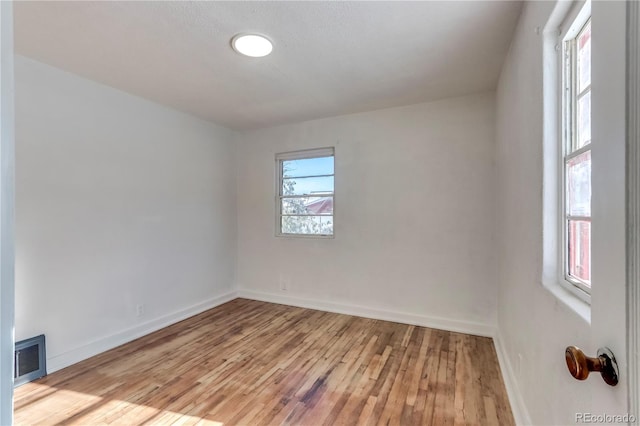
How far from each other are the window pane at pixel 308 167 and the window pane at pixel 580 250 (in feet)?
8.95

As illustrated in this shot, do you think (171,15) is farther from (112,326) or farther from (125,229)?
(112,326)

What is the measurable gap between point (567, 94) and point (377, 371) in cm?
212

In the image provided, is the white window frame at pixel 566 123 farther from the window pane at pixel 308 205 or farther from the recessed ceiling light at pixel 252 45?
the window pane at pixel 308 205

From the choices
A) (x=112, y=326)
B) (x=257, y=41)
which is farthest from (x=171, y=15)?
(x=112, y=326)

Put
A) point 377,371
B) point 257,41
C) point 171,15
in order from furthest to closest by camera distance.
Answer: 1. point 377,371
2. point 257,41
3. point 171,15

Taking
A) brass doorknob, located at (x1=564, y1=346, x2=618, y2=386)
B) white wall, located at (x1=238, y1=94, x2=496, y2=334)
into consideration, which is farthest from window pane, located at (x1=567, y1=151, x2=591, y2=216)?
white wall, located at (x1=238, y1=94, x2=496, y2=334)

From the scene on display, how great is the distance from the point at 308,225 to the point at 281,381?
6.75ft

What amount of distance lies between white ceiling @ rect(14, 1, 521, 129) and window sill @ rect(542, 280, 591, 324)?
5.00ft

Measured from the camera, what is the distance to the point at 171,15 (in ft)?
5.50

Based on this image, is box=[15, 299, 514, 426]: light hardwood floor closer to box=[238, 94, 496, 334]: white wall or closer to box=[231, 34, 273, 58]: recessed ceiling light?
box=[238, 94, 496, 334]: white wall

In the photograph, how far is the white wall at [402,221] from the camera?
115 inches

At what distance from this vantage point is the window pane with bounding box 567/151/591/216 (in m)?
1.03

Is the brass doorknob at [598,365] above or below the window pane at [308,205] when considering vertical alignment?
below

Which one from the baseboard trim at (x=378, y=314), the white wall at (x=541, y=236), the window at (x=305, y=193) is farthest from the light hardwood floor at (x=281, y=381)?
the window at (x=305, y=193)
